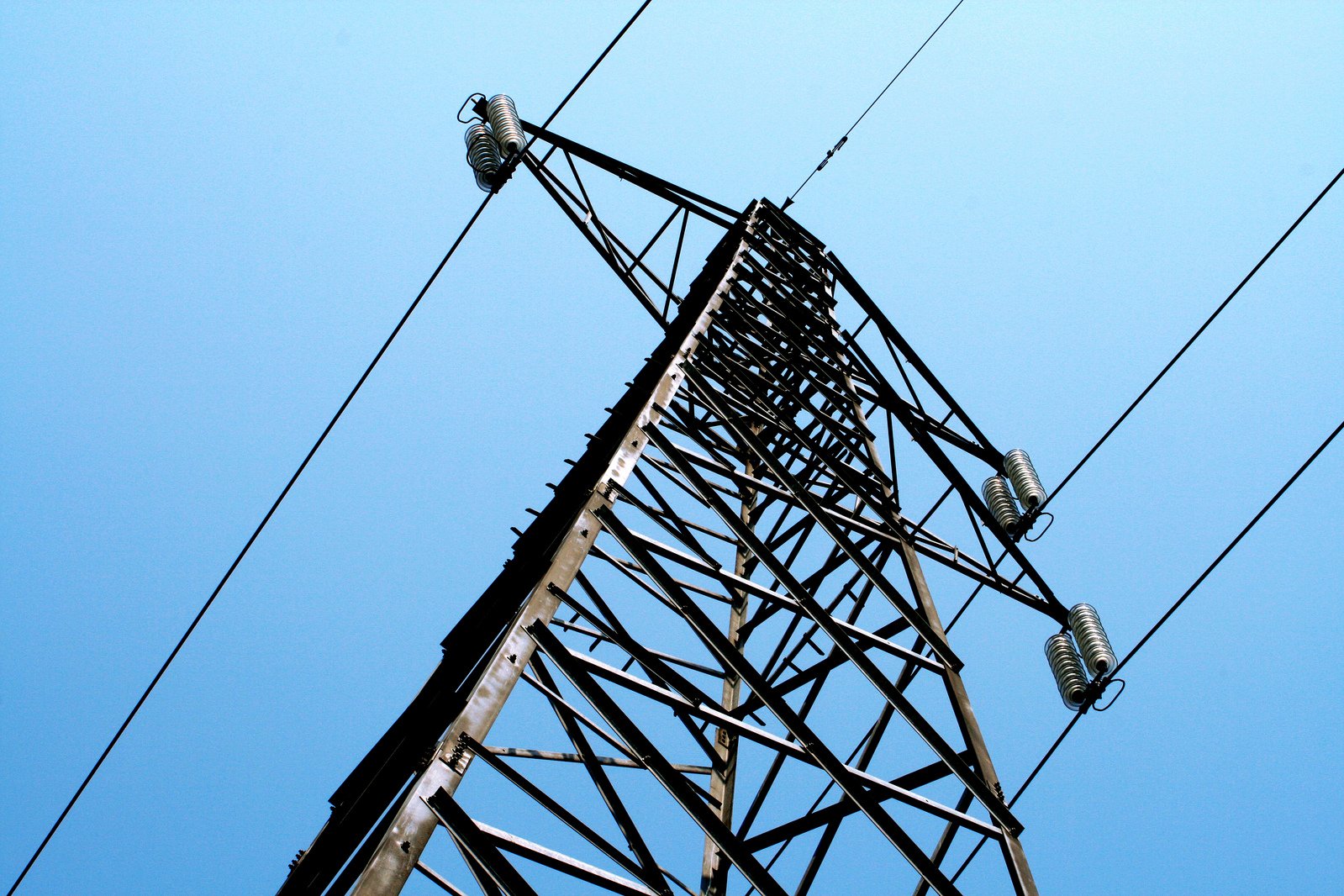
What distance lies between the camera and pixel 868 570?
6516 mm

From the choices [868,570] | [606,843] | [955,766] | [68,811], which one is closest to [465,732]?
[606,843]

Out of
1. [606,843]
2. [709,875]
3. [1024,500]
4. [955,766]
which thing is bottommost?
[606,843]

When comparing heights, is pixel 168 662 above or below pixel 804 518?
below

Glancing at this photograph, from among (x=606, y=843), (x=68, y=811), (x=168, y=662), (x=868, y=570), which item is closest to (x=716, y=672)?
(x=868, y=570)

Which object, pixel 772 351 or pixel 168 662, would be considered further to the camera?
pixel 772 351

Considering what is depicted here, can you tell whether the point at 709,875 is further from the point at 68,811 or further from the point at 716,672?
the point at 68,811

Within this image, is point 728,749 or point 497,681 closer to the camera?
point 497,681

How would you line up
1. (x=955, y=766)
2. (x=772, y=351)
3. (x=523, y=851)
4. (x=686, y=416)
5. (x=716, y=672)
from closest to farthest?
(x=523, y=851) → (x=955, y=766) → (x=716, y=672) → (x=686, y=416) → (x=772, y=351)

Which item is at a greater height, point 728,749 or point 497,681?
point 728,749

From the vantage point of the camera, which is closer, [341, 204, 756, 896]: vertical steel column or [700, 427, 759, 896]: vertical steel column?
[341, 204, 756, 896]: vertical steel column

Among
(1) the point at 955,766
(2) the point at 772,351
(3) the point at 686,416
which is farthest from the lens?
(2) the point at 772,351

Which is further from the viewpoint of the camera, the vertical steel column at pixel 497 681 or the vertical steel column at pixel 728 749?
the vertical steel column at pixel 728 749

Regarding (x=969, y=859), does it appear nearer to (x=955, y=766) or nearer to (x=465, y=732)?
(x=955, y=766)

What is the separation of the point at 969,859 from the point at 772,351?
422 centimetres
